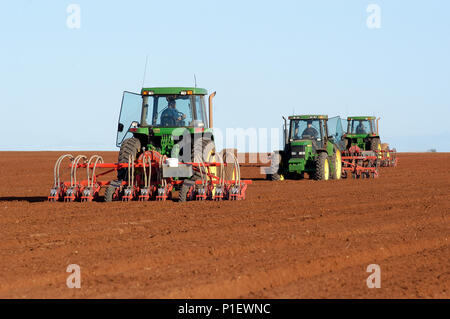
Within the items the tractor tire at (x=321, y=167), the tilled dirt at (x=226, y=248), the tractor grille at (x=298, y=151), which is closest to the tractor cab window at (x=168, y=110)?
the tilled dirt at (x=226, y=248)

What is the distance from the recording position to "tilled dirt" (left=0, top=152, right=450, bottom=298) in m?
6.13

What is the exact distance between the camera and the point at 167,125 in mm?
14453

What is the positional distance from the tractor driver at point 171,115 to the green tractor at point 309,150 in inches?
252

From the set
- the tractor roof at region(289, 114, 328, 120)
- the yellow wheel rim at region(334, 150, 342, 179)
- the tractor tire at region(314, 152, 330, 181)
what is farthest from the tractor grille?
the yellow wheel rim at region(334, 150, 342, 179)

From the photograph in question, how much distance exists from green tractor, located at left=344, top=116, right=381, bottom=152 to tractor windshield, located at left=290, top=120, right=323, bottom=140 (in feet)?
27.1

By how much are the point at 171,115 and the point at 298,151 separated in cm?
689

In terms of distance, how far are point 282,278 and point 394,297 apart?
3.36 feet

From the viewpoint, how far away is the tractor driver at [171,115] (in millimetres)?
14414

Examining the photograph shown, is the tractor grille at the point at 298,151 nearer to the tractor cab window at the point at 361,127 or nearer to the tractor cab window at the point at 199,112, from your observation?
the tractor cab window at the point at 199,112

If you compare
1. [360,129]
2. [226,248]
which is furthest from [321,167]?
[226,248]

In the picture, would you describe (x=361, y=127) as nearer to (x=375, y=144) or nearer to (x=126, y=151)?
(x=375, y=144)

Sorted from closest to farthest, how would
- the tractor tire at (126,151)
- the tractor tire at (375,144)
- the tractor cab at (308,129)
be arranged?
the tractor tire at (126,151)
the tractor cab at (308,129)
the tractor tire at (375,144)

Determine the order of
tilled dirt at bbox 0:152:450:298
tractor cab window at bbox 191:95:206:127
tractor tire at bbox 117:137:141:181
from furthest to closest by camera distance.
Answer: tractor cab window at bbox 191:95:206:127, tractor tire at bbox 117:137:141:181, tilled dirt at bbox 0:152:450:298

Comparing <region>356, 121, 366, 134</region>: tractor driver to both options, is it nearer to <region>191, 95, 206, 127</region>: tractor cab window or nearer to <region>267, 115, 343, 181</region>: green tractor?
<region>267, 115, 343, 181</region>: green tractor
